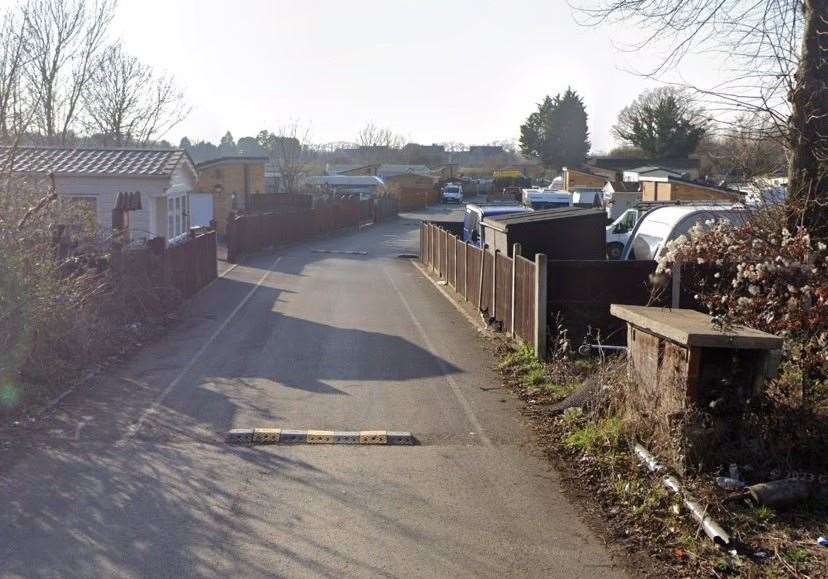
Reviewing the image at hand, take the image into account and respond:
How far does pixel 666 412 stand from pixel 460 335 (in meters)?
9.30

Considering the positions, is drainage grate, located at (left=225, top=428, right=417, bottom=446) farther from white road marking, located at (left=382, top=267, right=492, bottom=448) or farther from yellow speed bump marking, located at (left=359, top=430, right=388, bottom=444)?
white road marking, located at (left=382, top=267, right=492, bottom=448)

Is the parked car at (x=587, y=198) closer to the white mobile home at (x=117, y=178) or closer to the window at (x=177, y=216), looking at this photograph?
the window at (x=177, y=216)

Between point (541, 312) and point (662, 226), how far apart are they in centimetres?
827

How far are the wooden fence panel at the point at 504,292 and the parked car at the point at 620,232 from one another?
47.1 ft

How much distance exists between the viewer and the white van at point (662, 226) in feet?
64.5

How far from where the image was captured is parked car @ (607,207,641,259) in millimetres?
31016

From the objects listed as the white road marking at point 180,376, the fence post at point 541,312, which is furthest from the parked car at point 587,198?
the fence post at point 541,312

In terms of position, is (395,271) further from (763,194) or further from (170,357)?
(763,194)

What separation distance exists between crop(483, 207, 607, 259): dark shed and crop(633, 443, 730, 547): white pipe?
1037cm

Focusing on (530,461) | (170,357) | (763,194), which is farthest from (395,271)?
(530,461)

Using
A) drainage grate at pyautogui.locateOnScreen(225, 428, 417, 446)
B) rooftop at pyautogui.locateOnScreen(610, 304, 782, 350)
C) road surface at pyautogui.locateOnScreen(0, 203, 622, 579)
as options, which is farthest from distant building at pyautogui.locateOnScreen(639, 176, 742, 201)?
drainage grate at pyautogui.locateOnScreen(225, 428, 417, 446)

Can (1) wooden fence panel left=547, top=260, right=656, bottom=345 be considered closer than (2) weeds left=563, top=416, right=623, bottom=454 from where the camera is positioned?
No

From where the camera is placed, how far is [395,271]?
109 ft

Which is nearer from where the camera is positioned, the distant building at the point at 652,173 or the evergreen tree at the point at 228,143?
the distant building at the point at 652,173
